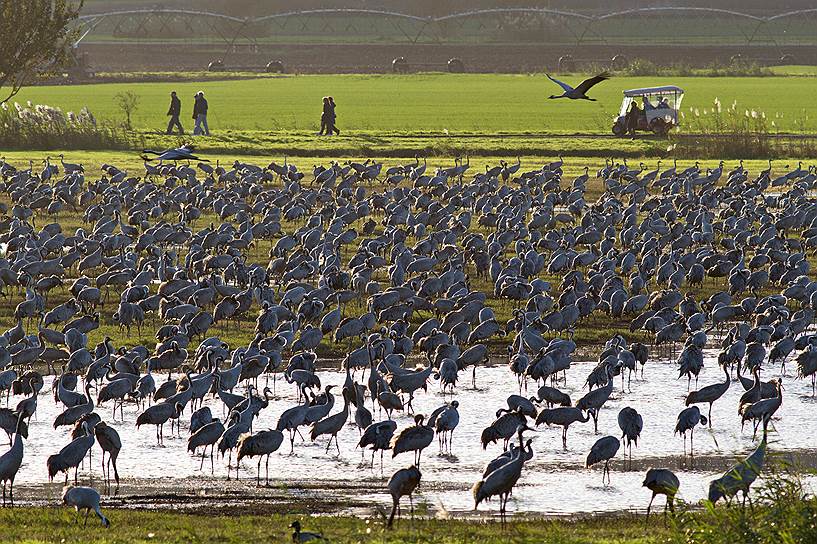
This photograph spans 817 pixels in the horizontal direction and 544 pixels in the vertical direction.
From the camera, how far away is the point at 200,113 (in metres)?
68.6

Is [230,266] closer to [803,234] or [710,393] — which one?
[710,393]

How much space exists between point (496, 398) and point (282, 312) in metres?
5.54

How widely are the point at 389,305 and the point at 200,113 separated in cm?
4243

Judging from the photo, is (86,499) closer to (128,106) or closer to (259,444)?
(259,444)

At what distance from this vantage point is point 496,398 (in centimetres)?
2269

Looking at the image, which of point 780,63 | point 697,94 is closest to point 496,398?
point 697,94

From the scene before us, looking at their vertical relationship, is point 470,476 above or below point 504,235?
below

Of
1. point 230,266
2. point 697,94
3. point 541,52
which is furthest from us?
point 541,52

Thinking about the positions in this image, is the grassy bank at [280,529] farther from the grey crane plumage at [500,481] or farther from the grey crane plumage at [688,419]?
the grey crane plumage at [688,419]

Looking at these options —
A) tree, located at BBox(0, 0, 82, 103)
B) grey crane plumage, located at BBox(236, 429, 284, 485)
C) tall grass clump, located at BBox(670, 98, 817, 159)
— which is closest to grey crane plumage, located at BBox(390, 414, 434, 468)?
grey crane plumage, located at BBox(236, 429, 284, 485)

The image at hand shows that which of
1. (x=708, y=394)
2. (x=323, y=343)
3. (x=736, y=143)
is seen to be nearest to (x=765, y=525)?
(x=708, y=394)

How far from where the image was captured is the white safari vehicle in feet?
227

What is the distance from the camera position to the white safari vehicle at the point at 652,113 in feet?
227

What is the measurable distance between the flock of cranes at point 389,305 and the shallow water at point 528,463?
22 centimetres
